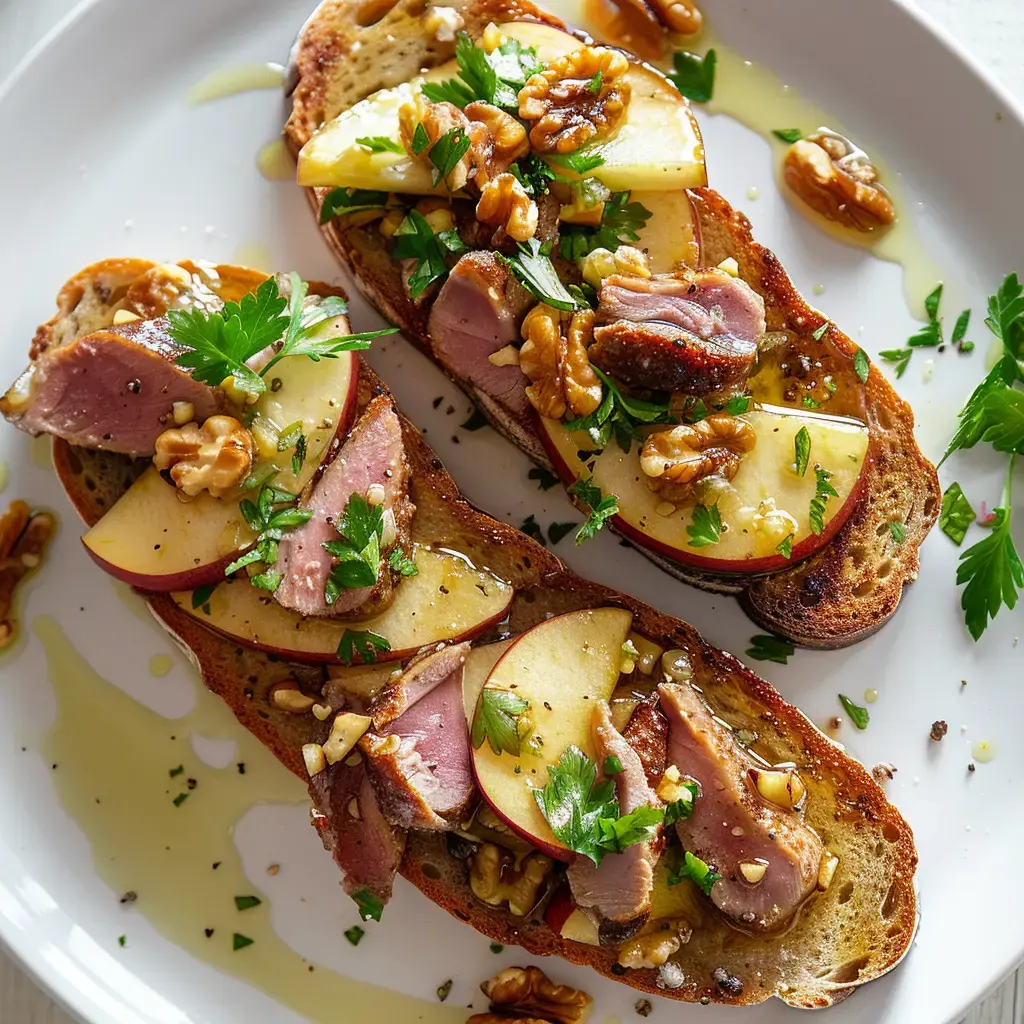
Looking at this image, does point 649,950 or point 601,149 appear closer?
point 649,950

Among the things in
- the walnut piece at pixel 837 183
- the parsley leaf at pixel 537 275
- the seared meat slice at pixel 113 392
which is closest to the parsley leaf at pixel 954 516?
the walnut piece at pixel 837 183

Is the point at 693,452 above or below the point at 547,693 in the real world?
above

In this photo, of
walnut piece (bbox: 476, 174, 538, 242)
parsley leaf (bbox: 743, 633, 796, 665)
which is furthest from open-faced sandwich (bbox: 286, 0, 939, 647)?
parsley leaf (bbox: 743, 633, 796, 665)

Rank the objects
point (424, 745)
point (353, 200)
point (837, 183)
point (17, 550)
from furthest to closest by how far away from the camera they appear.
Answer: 1. point (837, 183)
2. point (17, 550)
3. point (353, 200)
4. point (424, 745)

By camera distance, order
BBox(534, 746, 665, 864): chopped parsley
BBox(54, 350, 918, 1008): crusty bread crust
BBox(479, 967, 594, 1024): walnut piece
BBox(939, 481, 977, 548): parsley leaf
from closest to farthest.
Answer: BBox(534, 746, 665, 864): chopped parsley < BBox(54, 350, 918, 1008): crusty bread crust < BBox(479, 967, 594, 1024): walnut piece < BBox(939, 481, 977, 548): parsley leaf

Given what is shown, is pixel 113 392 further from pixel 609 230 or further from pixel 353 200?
pixel 609 230

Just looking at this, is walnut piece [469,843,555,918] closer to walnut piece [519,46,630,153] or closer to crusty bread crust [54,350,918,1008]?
crusty bread crust [54,350,918,1008]

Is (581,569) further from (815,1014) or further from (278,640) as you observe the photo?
(815,1014)

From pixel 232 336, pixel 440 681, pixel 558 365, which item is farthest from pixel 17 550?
pixel 558 365
